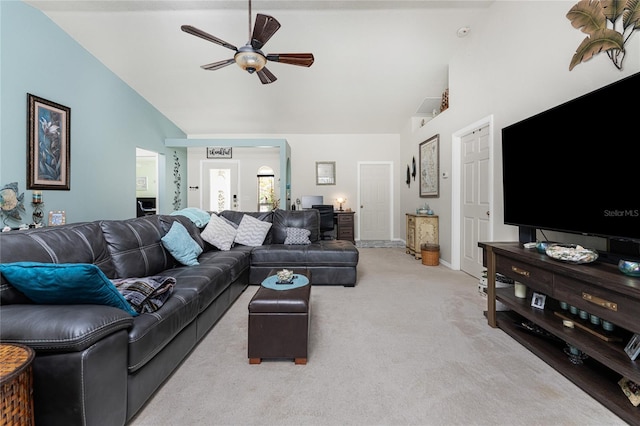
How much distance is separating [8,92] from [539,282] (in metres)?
5.34

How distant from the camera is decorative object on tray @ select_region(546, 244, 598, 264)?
155 centimetres

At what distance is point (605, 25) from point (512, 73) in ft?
3.11

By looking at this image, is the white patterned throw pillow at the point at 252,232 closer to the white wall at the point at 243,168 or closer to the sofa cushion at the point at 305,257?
the sofa cushion at the point at 305,257

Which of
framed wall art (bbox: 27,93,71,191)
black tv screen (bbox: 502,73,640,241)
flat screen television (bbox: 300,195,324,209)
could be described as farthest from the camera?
flat screen television (bbox: 300,195,324,209)

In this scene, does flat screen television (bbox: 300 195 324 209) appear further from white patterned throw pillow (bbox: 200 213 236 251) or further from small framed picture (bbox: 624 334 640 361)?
small framed picture (bbox: 624 334 640 361)

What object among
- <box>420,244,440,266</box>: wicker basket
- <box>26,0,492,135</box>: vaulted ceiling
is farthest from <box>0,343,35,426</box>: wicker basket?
<box>420,244,440,266</box>: wicker basket

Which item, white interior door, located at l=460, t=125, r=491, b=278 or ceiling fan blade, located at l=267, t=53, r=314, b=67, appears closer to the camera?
ceiling fan blade, located at l=267, t=53, r=314, b=67

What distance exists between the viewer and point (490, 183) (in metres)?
3.18

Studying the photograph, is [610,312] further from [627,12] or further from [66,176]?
[66,176]

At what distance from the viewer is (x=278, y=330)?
1731 mm

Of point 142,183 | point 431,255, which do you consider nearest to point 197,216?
point 431,255

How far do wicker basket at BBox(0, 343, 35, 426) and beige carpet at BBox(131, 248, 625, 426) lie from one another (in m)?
0.50

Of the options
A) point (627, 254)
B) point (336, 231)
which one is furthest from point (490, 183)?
point (336, 231)

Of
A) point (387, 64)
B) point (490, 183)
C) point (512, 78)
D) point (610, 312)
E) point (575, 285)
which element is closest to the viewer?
point (610, 312)
